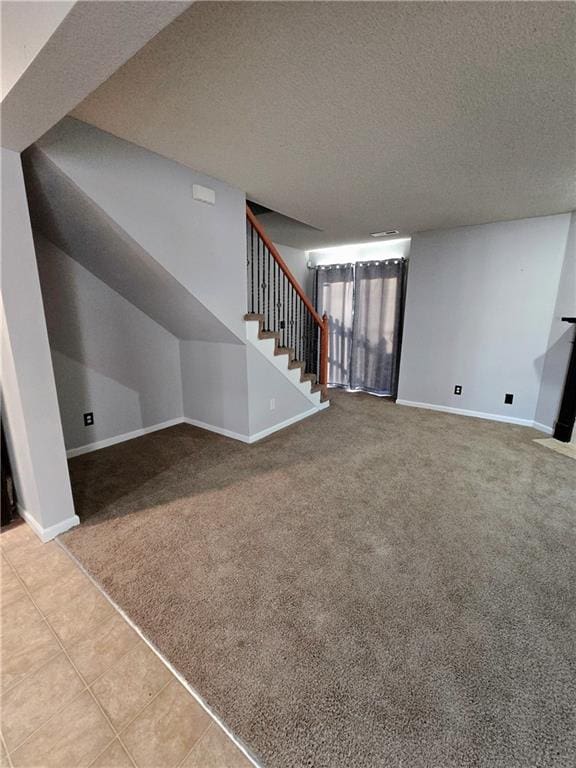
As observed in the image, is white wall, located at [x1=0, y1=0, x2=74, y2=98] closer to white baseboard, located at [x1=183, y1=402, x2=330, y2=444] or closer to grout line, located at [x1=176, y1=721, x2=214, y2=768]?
grout line, located at [x1=176, y1=721, x2=214, y2=768]

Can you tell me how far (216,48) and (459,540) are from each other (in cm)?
260

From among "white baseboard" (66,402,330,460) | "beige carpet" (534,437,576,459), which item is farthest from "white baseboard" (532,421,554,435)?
"white baseboard" (66,402,330,460)

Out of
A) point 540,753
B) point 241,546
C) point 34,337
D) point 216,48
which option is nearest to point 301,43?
point 216,48

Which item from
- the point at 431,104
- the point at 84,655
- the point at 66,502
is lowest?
the point at 84,655

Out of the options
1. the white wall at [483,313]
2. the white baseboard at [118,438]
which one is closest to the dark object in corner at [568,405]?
the white wall at [483,313]

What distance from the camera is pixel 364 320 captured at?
4.89m

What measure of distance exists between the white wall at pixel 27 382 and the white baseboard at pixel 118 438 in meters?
0.95

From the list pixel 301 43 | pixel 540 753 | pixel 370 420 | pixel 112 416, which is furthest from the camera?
pixel 370 420

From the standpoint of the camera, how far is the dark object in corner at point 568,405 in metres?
3.18

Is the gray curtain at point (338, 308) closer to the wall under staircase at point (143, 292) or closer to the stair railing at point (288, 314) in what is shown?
the stair railing at point (288, 314)

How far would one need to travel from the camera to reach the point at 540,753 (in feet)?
3.15

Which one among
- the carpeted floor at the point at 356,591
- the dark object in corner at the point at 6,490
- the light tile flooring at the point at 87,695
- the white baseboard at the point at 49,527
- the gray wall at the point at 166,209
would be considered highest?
the gray wall at the point at 166,209

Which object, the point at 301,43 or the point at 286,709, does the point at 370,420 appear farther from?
the point at 301,43

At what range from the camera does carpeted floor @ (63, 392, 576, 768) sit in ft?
3.37
